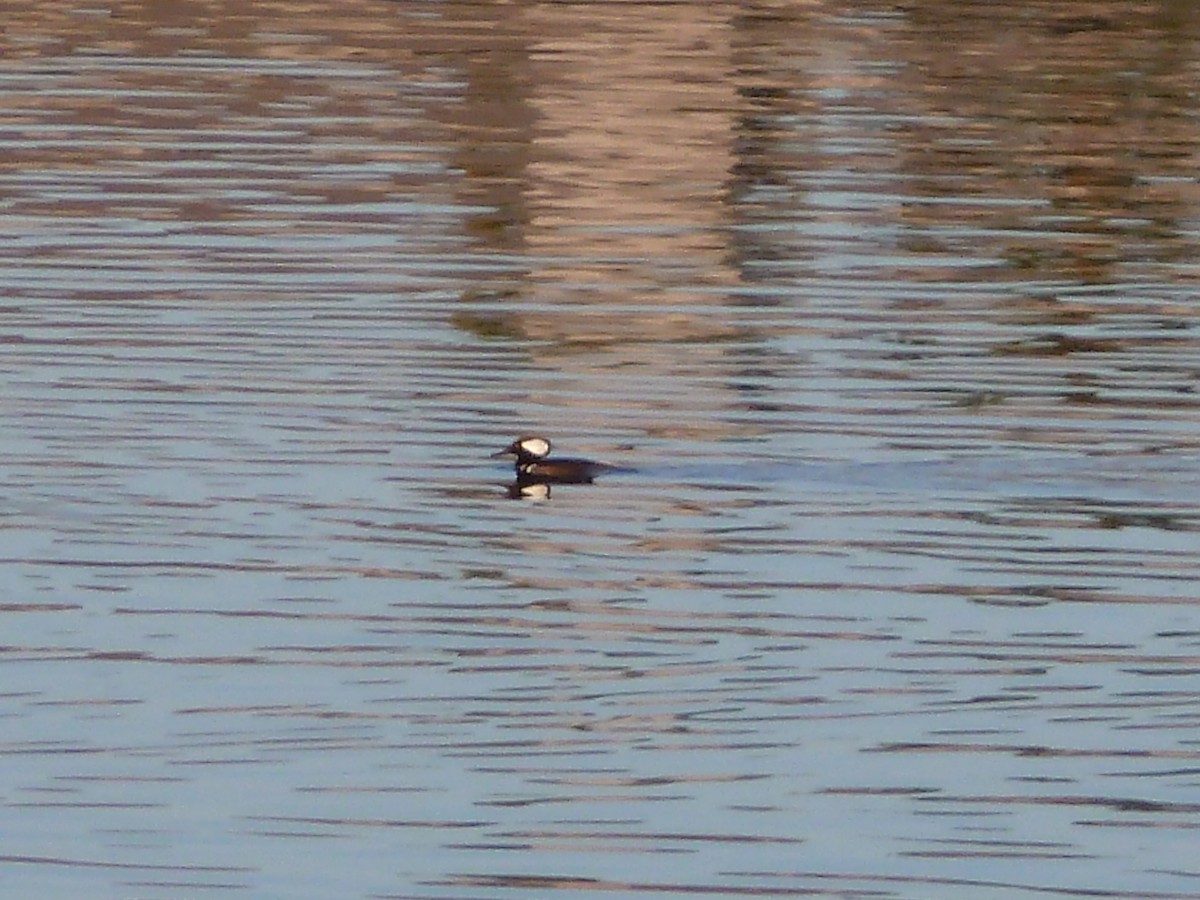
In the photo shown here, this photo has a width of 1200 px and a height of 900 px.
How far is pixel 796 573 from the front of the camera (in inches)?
550

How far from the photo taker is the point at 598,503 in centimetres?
1541

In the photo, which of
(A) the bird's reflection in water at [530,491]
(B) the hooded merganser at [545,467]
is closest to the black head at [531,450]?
(B) the hooded merganser at [545,467]

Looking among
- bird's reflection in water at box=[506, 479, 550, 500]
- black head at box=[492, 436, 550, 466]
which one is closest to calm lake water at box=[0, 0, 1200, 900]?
bird's reflection in water at box=[506, 479, 550, 500]

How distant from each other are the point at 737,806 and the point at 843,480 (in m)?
4.84

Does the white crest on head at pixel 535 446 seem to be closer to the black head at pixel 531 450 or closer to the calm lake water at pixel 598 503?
the black head at pixel 531 450

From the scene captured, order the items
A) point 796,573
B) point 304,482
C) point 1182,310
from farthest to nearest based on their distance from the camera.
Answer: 1. point 1182,310
2. point 304,482
3. point 796,573

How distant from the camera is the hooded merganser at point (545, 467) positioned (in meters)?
15.5

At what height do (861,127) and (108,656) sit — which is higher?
(108,656)

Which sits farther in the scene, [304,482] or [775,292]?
[775,292]

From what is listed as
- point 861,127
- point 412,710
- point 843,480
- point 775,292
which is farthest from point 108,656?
point 861,127

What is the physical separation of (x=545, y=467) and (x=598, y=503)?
0.32m

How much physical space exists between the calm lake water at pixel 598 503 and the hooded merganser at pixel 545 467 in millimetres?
79

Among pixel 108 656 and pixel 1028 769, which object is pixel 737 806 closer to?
pixel 1028 769

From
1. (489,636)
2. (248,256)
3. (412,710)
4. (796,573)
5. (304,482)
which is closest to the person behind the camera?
(412,710)
